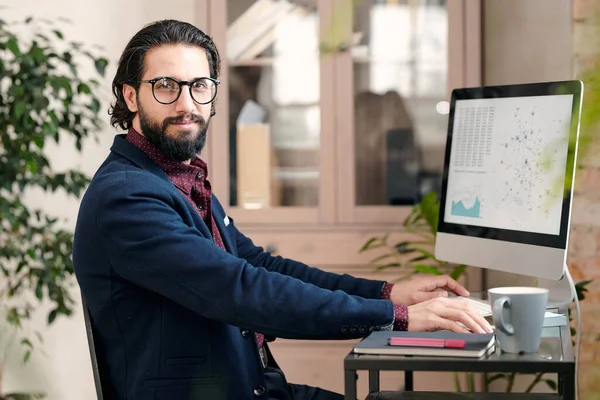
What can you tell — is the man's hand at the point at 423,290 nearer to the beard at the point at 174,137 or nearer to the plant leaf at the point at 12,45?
the beard at the point at 174,137

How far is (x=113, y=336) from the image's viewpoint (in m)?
1.42

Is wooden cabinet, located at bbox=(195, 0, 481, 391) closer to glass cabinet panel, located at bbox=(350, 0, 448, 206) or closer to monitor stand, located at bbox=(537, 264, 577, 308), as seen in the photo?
glass cabinet panel, located at bbox=(350, 0, 448, 206)

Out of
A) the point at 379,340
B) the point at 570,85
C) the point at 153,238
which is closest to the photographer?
the point at 379,340

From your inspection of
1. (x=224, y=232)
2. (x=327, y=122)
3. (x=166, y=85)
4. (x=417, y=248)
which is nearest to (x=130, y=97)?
(x=166, y=85)

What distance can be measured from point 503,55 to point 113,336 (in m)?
1.96

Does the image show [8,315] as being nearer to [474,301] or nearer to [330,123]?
[330,123]

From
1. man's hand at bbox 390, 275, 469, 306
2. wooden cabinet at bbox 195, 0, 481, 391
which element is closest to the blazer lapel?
man's hand at bbox 390, 275, 469, 306

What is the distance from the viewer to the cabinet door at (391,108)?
3.16 m

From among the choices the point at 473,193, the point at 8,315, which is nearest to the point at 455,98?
the point at 473,193

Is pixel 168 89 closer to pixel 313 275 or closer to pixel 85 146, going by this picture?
pixel 313 275

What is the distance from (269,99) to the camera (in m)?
3.26

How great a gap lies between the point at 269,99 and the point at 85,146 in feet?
2.79

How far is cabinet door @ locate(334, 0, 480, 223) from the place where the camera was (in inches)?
124

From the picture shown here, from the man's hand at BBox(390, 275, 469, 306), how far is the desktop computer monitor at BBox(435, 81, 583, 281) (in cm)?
8
